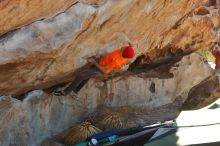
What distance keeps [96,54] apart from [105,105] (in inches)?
99.3

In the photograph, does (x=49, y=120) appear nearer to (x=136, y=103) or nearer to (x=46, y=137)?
(x=46, y=137)

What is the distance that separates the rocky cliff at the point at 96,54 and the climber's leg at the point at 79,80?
0.58 ft

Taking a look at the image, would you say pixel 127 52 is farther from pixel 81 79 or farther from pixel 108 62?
pixel 81 79

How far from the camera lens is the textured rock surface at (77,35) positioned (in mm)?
7109

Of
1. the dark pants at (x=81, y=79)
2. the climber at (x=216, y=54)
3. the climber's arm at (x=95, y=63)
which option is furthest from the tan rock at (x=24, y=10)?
the climber at (x=216, y=54)

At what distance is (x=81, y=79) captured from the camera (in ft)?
32.4

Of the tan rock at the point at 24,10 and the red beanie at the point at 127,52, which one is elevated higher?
the tan rock at the point at 24,10

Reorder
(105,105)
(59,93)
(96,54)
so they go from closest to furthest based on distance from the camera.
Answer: (96,54)
(59,93)
(105,105)

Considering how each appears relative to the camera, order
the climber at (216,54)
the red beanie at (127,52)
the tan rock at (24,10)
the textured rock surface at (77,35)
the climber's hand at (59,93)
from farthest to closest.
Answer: the climber at (216,54), the climber's hand at (59,93), the red beanie at (127,52), the textured rock surface at (77,35), the tan rock at (24,10)

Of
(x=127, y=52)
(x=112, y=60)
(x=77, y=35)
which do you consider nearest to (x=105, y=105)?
(x=112, y=60)

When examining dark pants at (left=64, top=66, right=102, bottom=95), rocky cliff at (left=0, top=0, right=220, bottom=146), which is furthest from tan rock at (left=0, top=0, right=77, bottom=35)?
dark pants at (left=64, top=66, right=102, bottom=95)

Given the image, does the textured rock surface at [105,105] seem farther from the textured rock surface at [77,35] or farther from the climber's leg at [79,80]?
the textured rock surface at [77,35]

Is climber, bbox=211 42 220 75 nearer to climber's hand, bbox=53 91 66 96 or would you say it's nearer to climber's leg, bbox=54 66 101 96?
climber's leg, bbox=54 66 101 96

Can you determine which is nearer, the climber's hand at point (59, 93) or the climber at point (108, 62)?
the climber at point (108, 62)
